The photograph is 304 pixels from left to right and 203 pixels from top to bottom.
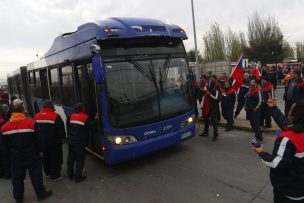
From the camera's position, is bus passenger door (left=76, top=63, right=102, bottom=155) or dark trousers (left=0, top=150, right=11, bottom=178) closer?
bus passenger door (left=76, top=63, right=102, bottom=155)

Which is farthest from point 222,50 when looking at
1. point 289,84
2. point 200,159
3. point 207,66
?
point 200,159

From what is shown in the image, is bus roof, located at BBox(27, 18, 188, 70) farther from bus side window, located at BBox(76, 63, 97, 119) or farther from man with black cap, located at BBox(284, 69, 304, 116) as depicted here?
man with black cap, located at BBox(284, 69, 304, 116)

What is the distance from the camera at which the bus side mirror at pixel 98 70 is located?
5.00m

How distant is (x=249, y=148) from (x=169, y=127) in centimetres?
224

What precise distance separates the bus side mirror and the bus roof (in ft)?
1.50

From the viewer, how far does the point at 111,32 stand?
211 inches

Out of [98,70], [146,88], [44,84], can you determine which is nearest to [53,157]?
[98,70]

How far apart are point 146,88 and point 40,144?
2.29 m

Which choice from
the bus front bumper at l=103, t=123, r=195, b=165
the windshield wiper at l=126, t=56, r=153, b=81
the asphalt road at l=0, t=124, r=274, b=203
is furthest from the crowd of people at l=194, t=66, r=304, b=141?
the windshield wiper at l=126, t=56, r=153, b=81

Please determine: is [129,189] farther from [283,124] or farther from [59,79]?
[59,79]

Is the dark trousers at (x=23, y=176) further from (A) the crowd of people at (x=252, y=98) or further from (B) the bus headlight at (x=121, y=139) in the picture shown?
(A) the crowd of people at (x=252, y=98)

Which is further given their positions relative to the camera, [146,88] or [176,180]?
[146,88]

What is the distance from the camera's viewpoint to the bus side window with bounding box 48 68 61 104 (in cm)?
777

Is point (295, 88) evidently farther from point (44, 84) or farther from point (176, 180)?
point (44, 84)
